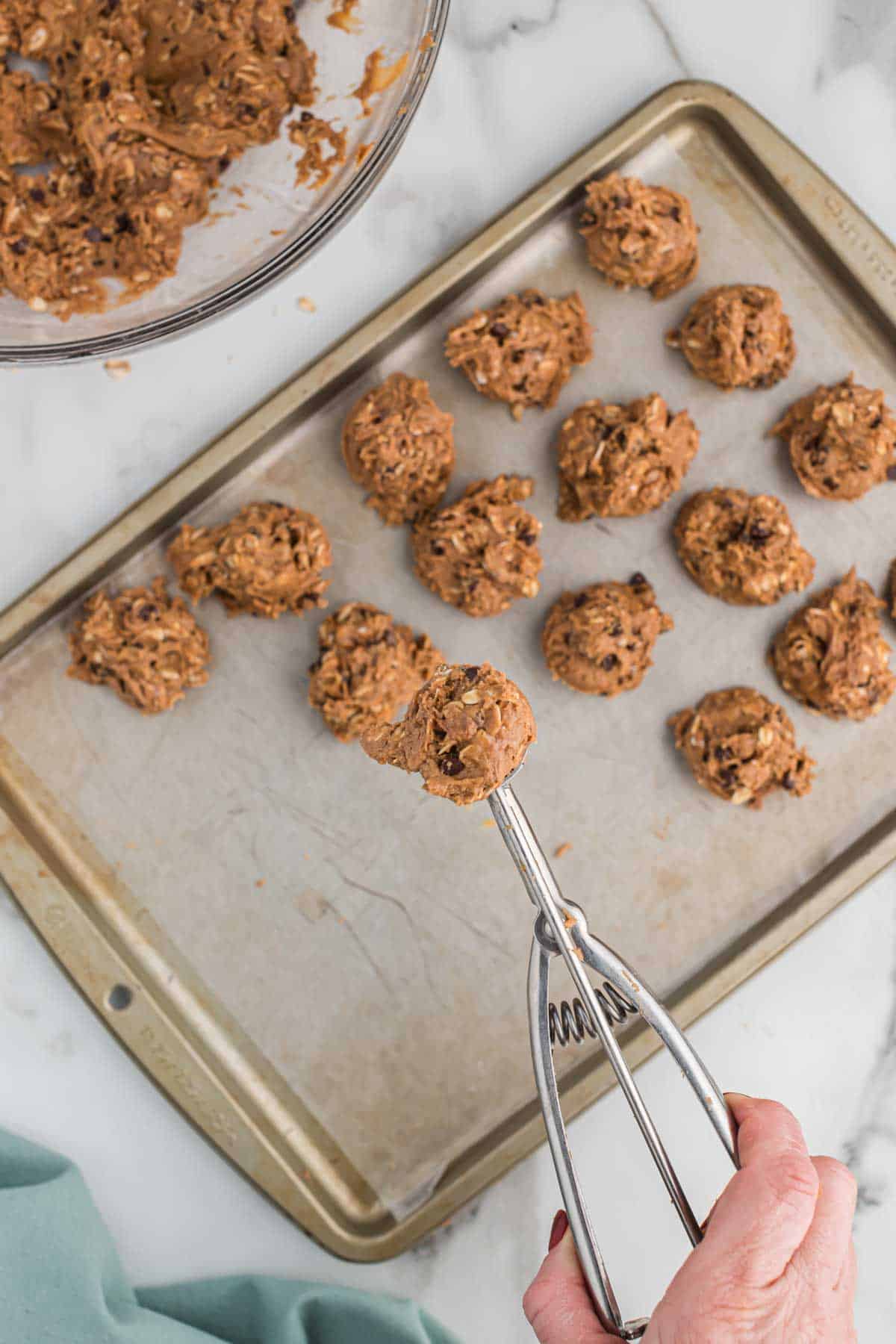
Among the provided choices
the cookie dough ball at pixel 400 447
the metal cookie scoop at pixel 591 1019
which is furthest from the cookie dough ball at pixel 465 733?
the cookie dough ball at pixel 400 447

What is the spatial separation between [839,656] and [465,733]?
0.97 metres

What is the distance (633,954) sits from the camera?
203cm

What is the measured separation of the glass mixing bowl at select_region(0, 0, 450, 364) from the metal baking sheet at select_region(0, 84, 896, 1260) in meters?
0.23

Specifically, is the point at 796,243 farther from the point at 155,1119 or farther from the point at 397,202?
the point at 155,1119

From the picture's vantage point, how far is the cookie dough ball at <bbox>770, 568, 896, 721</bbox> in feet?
6.47

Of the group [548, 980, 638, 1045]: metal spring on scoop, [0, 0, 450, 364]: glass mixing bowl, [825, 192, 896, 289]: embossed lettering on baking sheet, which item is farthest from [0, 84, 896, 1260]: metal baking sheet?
[548, 980, 638, 1045]: metal spring on scoop

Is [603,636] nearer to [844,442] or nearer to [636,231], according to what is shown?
[844,442]

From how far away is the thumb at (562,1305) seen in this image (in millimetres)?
1391

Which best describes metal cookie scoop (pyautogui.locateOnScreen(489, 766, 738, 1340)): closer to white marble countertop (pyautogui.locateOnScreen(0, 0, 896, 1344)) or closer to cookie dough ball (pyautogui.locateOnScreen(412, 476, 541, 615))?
cookie dough ball (pyautogui.locateOnScreen(412, 476, 541, 615))

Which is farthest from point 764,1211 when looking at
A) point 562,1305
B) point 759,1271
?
point 562,1305

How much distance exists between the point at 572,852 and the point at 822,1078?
2.31 feet

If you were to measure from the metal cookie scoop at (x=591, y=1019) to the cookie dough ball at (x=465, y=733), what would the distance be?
55mm

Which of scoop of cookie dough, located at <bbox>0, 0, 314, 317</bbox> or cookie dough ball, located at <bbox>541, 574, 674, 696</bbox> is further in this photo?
cookie dough ball, located at <bbox>541, 574, 674, 696</bbox>

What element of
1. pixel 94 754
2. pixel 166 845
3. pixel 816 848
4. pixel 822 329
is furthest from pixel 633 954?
pixel 822 329
